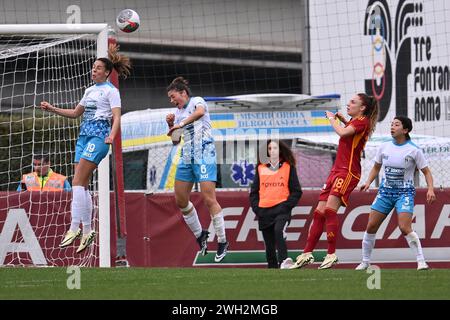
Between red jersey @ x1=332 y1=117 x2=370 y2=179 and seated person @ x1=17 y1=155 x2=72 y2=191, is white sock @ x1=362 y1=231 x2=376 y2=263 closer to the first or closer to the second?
red jersey @ x1=332 y1=117 x2=370 y2=179

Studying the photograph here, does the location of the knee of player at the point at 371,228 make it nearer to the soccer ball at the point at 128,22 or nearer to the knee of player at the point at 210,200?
the knee of player at the point at 210,200

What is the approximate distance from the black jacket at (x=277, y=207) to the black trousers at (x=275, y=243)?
76 mm

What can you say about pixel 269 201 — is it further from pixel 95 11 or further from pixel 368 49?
pixel 95 11

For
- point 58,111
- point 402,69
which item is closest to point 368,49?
point 402,69

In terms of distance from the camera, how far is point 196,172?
47.9 ft

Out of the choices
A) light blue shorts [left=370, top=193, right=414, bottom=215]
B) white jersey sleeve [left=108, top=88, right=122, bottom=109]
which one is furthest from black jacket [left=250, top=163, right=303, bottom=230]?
white jersey sleeve [left=108, top=88, right=122, bottom=109]

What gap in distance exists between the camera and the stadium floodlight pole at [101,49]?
1542 cm

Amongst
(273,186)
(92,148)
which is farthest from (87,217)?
(273,186)

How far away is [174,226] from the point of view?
Result: 17.4 m

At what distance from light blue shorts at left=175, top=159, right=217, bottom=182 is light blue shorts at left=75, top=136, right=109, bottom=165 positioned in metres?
1.21

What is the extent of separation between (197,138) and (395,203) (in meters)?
2.46

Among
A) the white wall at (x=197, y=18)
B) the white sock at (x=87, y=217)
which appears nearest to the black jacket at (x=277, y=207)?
the white sock at (x=87, y=217)

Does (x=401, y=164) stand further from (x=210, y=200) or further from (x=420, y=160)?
(x=210, y=200)

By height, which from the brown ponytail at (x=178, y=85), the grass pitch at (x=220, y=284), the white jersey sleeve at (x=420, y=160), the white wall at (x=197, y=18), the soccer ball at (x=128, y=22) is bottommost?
the grass pitch at (x=220, y=284)
